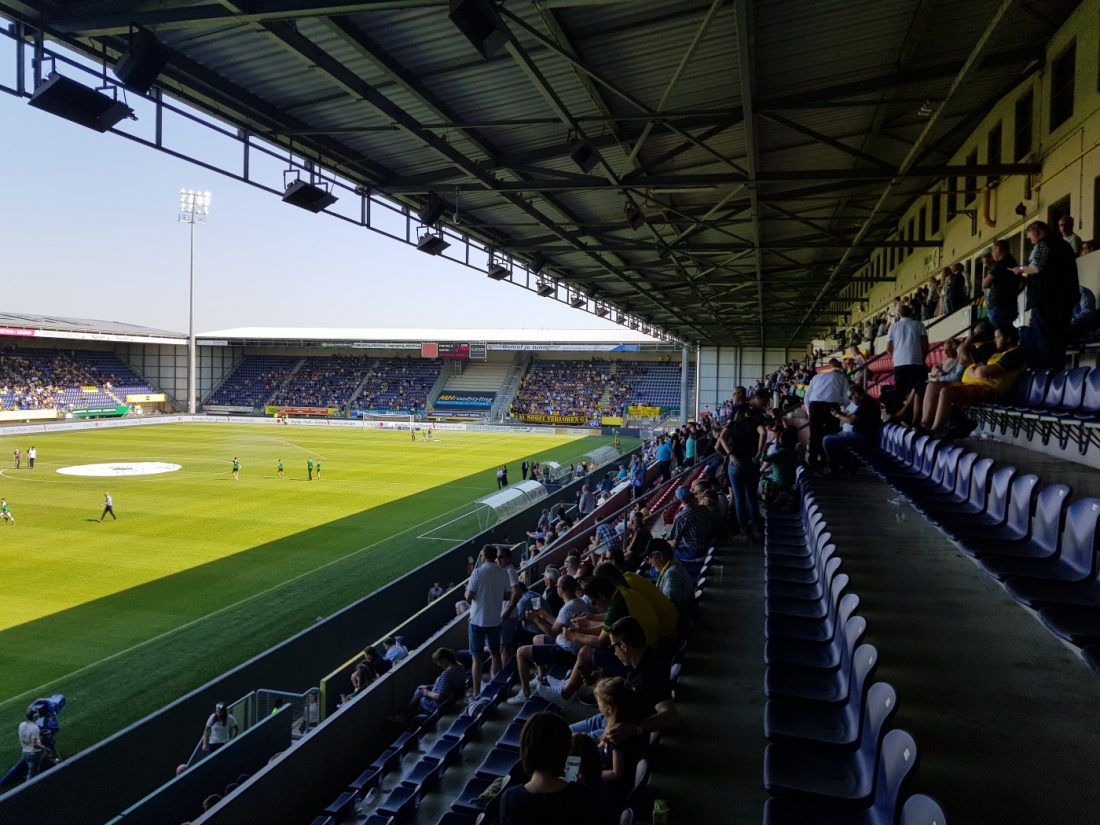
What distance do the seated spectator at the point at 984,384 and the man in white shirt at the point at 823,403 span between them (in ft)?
4.75

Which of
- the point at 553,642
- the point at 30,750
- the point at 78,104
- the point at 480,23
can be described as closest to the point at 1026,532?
the point at 553,642

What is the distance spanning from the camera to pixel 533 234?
1627 centimetres

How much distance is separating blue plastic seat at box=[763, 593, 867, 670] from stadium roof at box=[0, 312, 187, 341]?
5700 cm

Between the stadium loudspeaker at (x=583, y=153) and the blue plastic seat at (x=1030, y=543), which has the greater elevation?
the stadium loudspeaker at (x=583, y=153)

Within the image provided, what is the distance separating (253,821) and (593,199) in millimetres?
11291

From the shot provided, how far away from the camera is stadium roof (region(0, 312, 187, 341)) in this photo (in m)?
49.2

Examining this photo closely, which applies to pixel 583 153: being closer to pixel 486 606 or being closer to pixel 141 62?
pixel 141 62

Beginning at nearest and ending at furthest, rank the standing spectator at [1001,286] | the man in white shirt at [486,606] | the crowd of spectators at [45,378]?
the standing spectator at [1001,286] < the man in white shirt at [486,606] < the crowd of spectators at [45,378]

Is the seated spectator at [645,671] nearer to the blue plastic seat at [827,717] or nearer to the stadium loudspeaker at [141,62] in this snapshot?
the blue plastic seat at [827,717]

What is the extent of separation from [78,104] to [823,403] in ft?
26.3

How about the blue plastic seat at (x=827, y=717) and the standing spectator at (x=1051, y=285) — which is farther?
the standing spectator at (x=1051, y=285)

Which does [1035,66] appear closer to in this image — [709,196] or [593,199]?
[709,196]

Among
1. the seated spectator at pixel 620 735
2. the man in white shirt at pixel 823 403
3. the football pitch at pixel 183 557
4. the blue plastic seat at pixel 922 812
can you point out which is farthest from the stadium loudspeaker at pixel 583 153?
the football pitch at pixel 183 557

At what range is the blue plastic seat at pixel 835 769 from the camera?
8.74 feet
